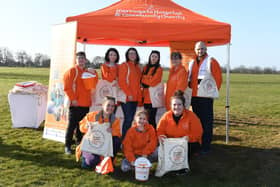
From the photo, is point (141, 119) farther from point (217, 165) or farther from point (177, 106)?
point (217, 165)

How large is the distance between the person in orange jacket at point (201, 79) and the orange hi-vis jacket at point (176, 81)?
0.95ft

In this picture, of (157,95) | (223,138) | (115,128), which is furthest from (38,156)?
(223,138)

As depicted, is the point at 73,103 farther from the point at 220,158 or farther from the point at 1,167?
the point at 220,158

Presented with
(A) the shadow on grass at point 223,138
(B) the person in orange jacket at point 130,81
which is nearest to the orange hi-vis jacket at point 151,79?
(B) the person in orange jacket at point 130,81

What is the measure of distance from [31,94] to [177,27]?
3.62 m

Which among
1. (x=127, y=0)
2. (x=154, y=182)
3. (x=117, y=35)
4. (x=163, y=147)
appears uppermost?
(x=127, y=0)

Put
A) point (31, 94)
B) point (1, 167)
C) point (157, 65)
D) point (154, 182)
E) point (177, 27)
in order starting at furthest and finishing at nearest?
point (31, 94) < point (177, 27) < point (157, 65) < point (1, 167) < point (154, 182)

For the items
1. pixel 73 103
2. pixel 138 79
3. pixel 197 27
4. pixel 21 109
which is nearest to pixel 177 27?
pixel 197 27

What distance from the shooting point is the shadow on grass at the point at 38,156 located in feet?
14.2

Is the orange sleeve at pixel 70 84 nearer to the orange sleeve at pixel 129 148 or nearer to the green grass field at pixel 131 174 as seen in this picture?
the green grass field at pixel 131 174

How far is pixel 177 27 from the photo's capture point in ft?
17.0

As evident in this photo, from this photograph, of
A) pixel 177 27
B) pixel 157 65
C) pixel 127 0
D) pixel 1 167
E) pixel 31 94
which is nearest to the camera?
pixel 1 167

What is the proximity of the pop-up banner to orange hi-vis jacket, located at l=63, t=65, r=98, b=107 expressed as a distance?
0.44 metres

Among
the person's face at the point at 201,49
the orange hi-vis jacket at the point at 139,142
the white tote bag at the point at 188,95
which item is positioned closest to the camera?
the orange hi-vis jacket at the point at 139,142
